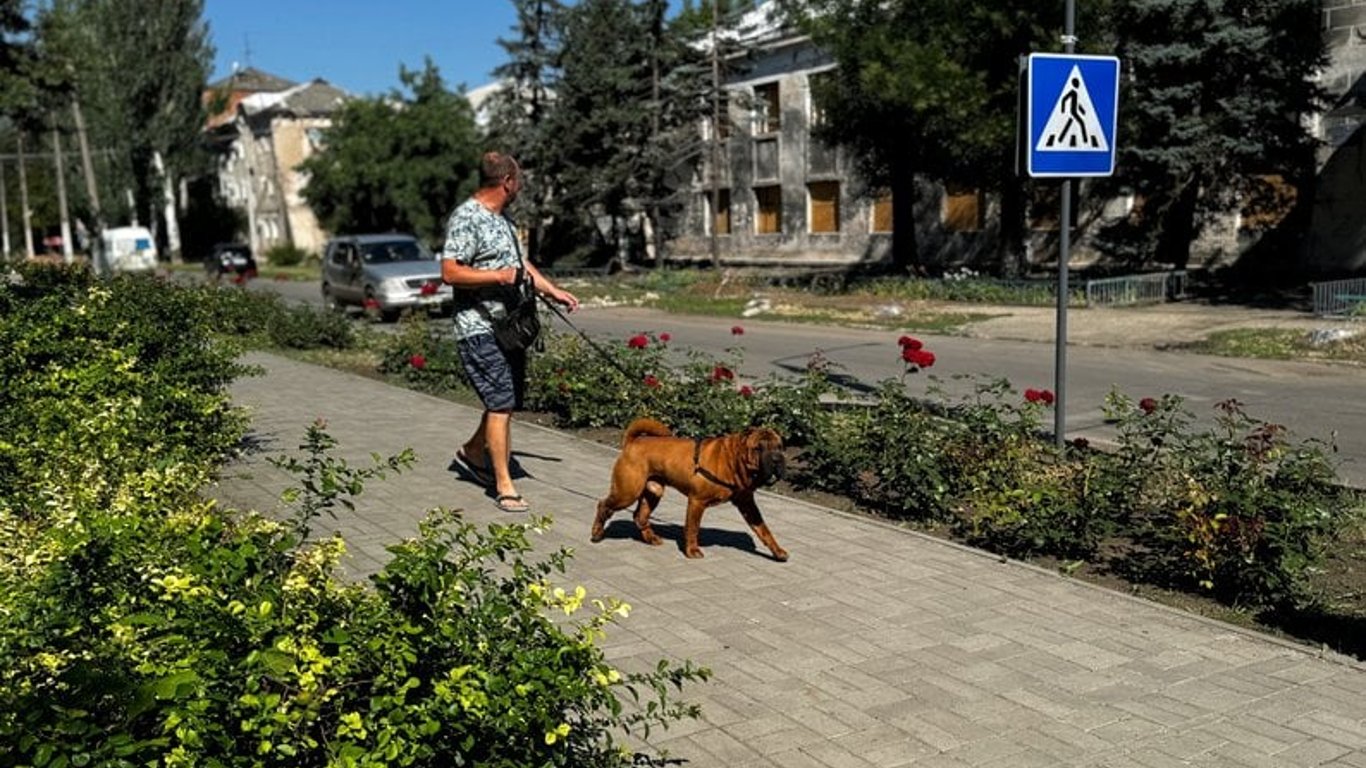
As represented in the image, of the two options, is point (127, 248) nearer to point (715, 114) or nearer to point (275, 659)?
point (715, 114)

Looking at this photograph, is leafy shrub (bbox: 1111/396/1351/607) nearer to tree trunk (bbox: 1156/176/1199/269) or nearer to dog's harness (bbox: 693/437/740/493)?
dog's harness (bbox: 693/437/740/493)

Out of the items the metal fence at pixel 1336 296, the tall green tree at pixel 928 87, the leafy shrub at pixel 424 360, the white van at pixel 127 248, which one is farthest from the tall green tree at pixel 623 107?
the leafy shrub at pixel 424 360

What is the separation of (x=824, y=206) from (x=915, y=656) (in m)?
37.7

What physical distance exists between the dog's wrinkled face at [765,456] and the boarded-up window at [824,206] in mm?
35897

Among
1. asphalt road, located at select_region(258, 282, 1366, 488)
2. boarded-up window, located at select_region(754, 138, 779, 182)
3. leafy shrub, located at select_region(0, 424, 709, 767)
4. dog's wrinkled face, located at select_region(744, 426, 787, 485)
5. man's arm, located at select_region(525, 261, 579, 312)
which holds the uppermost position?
boarded-up window, located at select_region(754, 138, 779, 182)

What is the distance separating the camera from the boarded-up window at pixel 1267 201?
87.9 feet

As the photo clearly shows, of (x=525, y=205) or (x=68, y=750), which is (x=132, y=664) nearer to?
(x=68, y=750)

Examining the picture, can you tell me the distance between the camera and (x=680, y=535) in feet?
22.8

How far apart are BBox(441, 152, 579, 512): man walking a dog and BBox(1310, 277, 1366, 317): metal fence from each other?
673 inches

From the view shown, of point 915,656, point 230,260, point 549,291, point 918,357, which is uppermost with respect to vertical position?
point 549,291

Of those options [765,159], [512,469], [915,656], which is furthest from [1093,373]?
[765,159]

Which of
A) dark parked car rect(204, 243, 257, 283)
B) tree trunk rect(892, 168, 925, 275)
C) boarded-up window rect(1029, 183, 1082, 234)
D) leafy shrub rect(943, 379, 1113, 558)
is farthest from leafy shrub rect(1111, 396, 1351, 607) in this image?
dark parked car rect(204, 243, 257, 283)

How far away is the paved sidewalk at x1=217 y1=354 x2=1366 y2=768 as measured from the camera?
407 centimetres

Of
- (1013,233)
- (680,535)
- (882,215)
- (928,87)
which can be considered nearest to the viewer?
(680,535)
